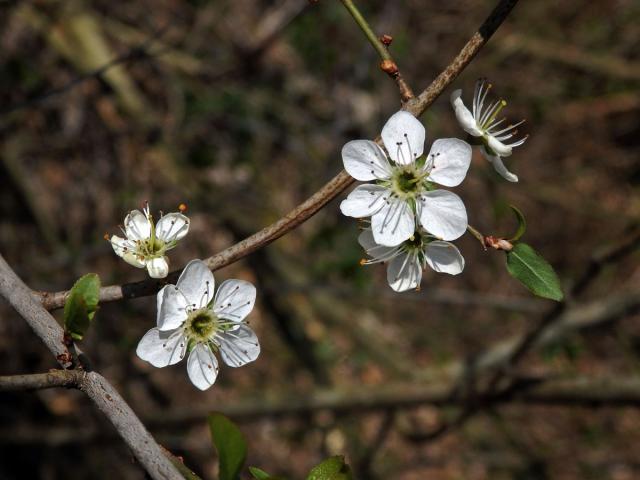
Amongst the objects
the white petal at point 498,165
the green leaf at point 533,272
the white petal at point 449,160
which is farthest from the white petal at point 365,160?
the green leaf at point 533,272

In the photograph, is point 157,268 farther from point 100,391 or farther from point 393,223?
point 393,223

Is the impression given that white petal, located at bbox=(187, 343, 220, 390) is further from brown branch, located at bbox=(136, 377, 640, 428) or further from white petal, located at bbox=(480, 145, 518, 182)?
brown branch, located at bbox=(136, 377, 640, 428)

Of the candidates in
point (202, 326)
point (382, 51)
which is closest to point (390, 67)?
point (382, 51)

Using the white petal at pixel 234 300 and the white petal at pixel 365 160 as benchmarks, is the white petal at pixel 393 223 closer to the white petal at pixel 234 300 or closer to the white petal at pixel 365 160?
the white petal at pixel 365 160

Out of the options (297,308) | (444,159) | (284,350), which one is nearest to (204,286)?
(444,159)

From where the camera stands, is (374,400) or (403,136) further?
(374,400)
